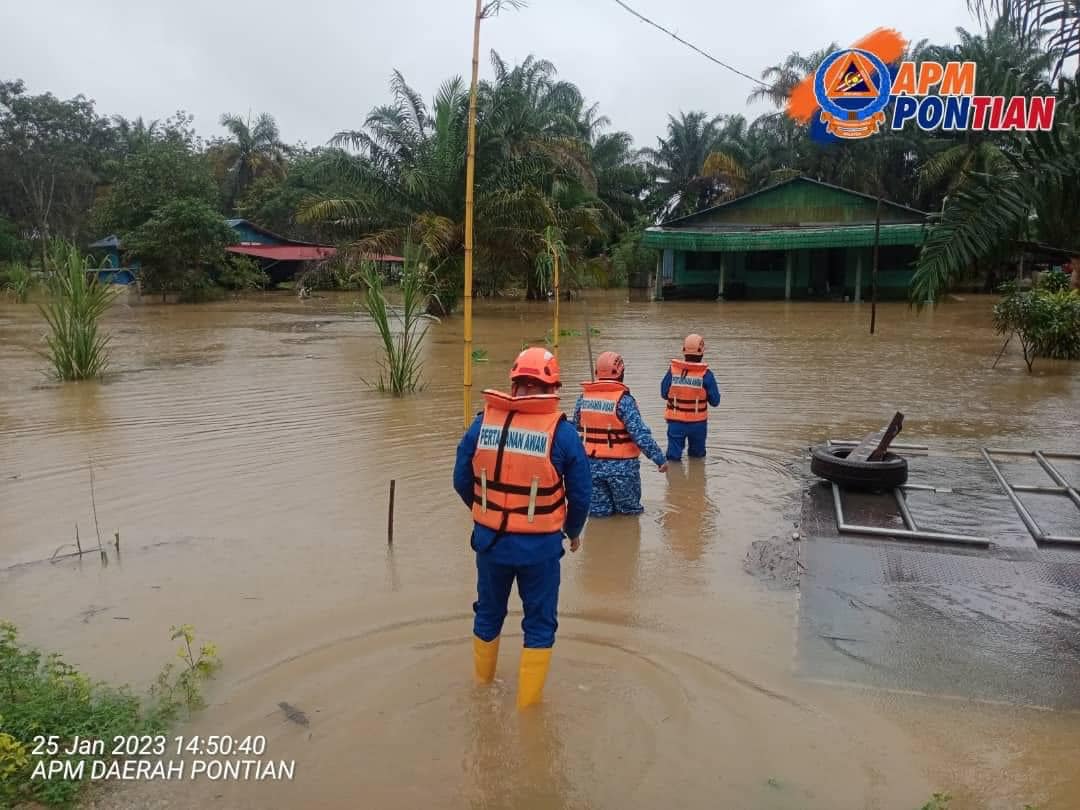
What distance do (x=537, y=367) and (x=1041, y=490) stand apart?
4987 millimetres

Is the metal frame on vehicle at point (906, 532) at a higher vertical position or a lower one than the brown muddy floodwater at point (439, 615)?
higher

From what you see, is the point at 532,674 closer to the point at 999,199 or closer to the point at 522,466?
the point at 522,466

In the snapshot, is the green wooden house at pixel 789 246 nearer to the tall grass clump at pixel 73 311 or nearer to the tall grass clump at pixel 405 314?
the tall grass clump at pixel 405 314

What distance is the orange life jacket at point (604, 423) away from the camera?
245 inches

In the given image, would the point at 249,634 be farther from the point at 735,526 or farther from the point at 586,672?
the point at 735,526

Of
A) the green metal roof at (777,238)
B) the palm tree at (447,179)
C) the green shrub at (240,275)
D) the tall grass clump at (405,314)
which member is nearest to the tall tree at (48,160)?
the green shrub at (240,275)

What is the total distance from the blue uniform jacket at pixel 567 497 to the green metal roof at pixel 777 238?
1095 inches

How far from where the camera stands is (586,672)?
420cm

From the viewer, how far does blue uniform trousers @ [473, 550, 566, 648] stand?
3.83 meters

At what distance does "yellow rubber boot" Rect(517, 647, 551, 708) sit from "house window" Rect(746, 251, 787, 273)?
3282 centimetres

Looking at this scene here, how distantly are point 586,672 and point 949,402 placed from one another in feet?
30.5

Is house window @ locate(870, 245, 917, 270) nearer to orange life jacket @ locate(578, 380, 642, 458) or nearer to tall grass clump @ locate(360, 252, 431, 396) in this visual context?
tall grass clump @ locate(360, 252, 431, 396)

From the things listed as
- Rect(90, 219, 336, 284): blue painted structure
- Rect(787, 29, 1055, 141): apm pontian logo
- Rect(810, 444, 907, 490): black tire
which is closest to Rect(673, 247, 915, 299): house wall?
Rect(90, 219, 336, 284): blue painted structure

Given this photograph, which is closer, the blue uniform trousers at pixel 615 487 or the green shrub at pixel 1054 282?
the blue uniform trousers at pixel 615 487
